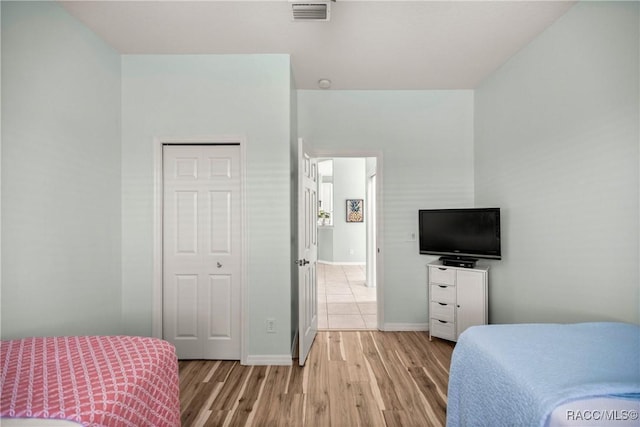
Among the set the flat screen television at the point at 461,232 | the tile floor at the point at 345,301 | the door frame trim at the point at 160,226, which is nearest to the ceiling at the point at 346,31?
the door frame trim at the point at 160,226

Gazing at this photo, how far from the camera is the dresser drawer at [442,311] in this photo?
10.7ft

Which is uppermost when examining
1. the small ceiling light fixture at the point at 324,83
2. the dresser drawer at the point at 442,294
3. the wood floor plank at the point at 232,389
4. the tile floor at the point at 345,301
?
the small ceiling light fixture at the point at 324,83

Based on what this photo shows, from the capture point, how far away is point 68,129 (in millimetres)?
2244

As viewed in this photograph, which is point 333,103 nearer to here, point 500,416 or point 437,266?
point 437,266

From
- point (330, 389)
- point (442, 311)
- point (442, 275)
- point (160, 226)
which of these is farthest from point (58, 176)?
point (442, 311)

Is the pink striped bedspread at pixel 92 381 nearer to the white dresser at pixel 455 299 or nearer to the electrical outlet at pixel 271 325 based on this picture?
the electrical outlet at pixel 271 325

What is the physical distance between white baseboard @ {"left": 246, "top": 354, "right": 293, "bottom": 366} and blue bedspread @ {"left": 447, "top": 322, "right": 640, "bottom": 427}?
1496 mm

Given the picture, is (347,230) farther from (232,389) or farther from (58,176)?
(58,176)

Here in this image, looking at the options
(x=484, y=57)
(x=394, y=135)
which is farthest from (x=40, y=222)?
(x=484, y=57)

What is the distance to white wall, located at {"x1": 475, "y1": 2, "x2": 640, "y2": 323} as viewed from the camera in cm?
188

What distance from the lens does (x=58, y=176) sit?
2152 millimetres

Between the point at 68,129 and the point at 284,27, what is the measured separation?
5.66ft

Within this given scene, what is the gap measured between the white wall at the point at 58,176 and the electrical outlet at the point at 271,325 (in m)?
1.32

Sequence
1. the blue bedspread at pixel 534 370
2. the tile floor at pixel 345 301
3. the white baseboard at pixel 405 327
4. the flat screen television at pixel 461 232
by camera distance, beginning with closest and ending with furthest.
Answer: the blue bedspread at pixel 534 370 < the flat screen television at pixel 461 232 < the white baseboard at pixel 405 327 < the tile floor at pixel 345 301
